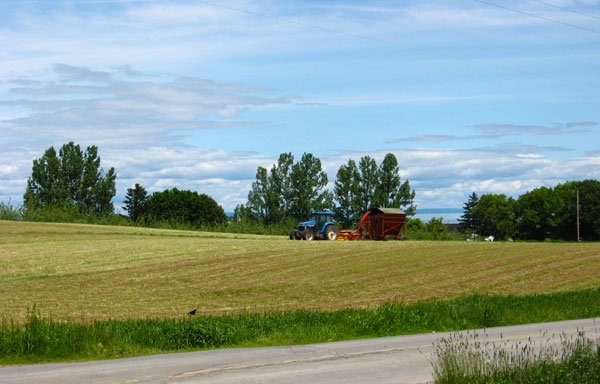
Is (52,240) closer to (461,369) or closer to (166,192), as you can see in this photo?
(461,369)

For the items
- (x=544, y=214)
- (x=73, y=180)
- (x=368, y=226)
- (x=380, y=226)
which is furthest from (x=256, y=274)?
(x=544, y=214)

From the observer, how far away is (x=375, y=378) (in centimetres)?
1130

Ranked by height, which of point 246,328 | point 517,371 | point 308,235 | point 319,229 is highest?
point 319,229

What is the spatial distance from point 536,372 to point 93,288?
24.1m

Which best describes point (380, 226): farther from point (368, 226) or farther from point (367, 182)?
point (367, 182)

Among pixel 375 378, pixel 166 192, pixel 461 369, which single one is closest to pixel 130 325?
pixel 375 378

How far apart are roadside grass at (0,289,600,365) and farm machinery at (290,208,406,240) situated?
33409mm

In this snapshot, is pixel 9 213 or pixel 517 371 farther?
pixel 9 213

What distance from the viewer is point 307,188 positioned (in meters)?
125

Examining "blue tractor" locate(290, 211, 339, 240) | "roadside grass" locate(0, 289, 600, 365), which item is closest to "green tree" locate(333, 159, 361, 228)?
"blue tractor" locate(290, 211, 339, 240)

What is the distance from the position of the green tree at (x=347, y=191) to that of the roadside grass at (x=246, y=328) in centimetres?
10434

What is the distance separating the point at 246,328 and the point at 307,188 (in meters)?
109

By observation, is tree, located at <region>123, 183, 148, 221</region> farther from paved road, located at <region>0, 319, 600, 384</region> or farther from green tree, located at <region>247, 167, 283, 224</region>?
paved road, located at <region>0, 319, 600, 384</region>

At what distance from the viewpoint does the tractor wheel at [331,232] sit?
55.0m
